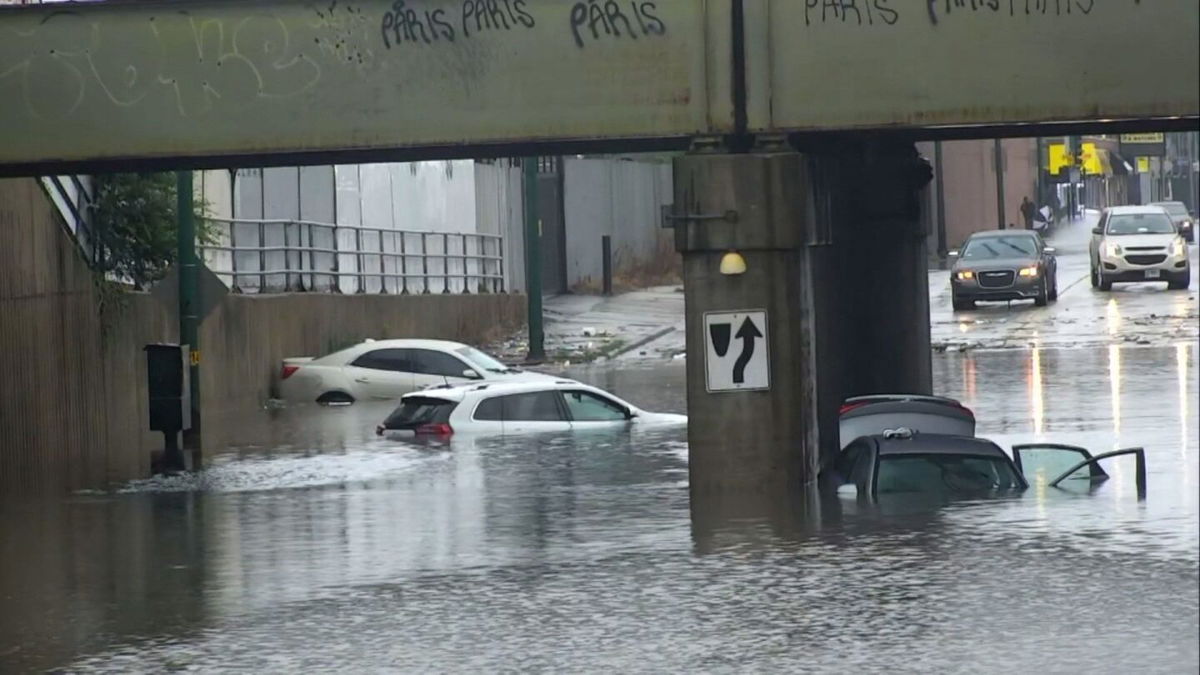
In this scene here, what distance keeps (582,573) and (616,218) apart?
44.0 meters

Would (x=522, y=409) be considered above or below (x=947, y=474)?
above

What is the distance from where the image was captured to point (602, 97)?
19.9 metres

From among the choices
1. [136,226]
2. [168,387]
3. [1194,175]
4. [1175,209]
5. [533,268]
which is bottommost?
[168,387]

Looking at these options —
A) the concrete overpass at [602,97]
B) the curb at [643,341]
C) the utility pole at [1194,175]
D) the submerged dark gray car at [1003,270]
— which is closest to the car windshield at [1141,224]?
the submerged dark gray car at [1003,270]

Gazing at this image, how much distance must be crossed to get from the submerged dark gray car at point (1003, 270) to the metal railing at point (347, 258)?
10.6 metres

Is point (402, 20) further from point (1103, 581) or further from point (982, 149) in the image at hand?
point (982, 149)

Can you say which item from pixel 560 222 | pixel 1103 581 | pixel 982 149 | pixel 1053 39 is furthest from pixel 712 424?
pixel 982 149

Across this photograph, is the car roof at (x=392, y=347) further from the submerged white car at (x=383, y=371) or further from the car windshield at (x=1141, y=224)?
the car windshield at (x=1141, y=224)

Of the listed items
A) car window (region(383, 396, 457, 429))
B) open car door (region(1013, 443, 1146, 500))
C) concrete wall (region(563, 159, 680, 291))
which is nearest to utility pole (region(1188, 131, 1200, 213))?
concrete wall (region(563, 159, 680, 291))

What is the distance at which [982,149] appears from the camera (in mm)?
75062

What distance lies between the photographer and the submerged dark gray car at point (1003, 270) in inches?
1786

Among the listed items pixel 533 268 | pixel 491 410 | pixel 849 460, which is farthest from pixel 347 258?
pixel 849 460

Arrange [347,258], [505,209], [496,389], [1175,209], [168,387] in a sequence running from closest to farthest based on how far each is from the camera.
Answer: [496,389], [168,387], [347,258], [505,209], [1175,209]

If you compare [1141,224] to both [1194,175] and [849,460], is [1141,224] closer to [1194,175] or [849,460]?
[849,460]
